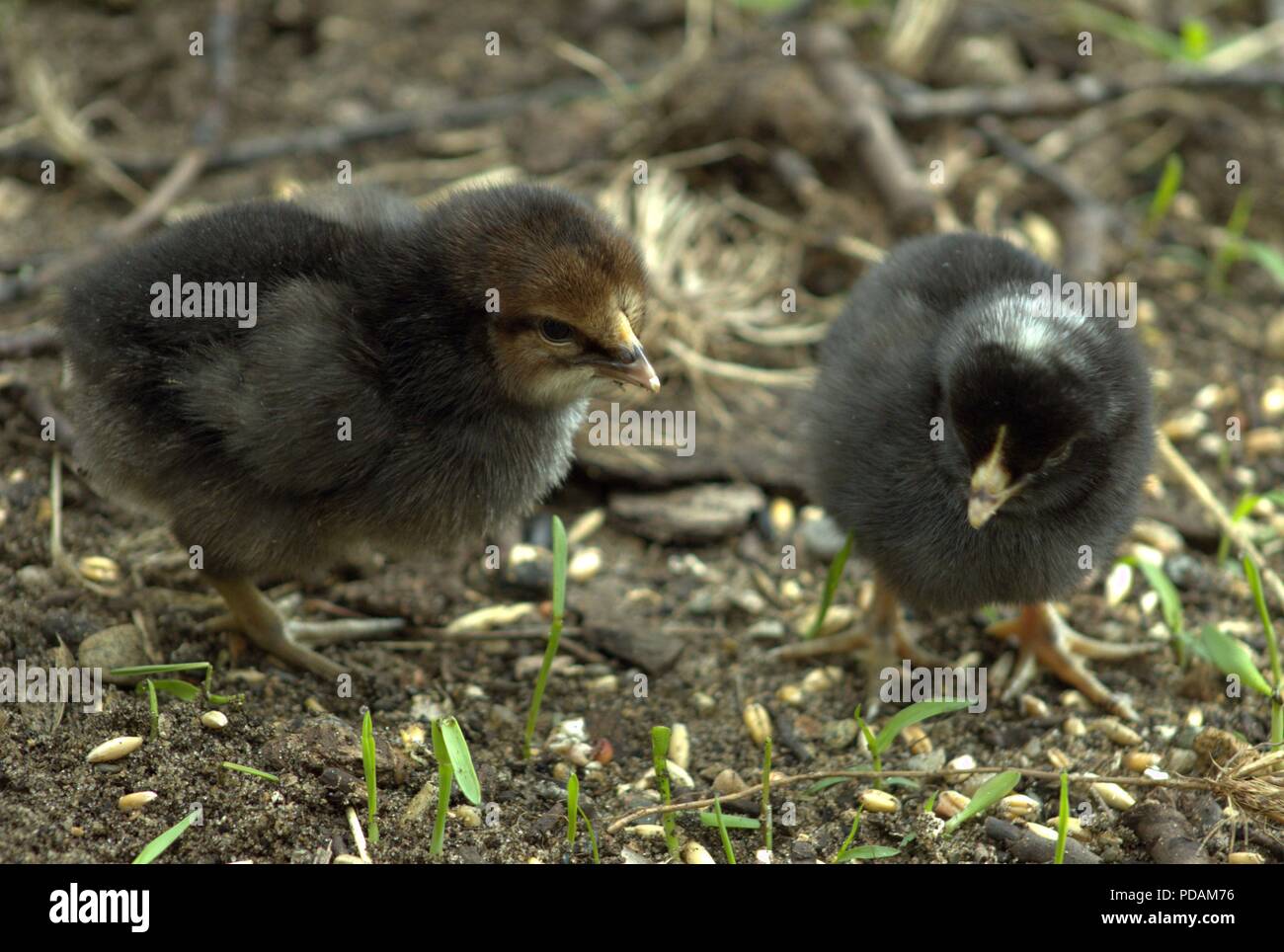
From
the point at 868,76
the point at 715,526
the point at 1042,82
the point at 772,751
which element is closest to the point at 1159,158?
the point at 1042,82

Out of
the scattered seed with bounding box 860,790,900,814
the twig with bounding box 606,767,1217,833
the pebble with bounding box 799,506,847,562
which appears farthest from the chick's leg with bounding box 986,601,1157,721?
the scattered seed with bounding box 860,790,900,814

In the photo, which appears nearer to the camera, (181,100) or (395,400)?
(395,400)

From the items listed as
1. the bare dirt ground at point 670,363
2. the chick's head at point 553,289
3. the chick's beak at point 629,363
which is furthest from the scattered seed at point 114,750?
the chick's beak at point 629,363

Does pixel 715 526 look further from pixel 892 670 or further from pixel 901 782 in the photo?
pixel 901 782

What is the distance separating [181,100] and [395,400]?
3.53m

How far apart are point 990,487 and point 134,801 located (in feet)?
7.53

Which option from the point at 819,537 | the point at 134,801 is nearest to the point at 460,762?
the point at 134,801

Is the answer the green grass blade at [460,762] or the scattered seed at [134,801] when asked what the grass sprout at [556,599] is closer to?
the green grass blade at [460,762]

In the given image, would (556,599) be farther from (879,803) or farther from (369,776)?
(879,803)

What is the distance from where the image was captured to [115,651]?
3.83 meters

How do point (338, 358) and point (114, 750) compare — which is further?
point (338, 358)

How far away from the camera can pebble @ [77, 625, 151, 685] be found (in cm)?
377

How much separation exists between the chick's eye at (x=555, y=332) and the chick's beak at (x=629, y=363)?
121mm

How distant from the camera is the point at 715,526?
4.85 meters
